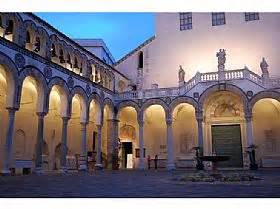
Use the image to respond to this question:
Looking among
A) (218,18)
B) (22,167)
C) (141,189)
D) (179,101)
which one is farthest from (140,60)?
(141,189)

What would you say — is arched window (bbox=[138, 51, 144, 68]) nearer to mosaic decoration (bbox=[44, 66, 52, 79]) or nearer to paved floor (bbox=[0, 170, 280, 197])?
mosaic decoration (bbox=[44, 66, 52, 79])

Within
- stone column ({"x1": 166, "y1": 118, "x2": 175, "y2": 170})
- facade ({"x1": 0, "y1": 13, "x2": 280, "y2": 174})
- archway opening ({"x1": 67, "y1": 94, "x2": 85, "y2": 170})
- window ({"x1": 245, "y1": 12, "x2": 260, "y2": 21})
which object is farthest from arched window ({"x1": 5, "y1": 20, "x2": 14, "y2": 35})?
window ({"x1": 245, "y1": 12, "x2": 260, "y2": 21})

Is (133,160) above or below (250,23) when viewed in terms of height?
below

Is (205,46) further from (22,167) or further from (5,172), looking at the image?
(5,172)

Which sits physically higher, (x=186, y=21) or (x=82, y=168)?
(x=186, y=21)

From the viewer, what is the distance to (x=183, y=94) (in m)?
21.0

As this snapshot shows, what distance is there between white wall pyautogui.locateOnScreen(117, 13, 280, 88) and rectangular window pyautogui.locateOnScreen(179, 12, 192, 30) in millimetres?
334

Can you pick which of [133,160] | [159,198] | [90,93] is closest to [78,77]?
[90,93]

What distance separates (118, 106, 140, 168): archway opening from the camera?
25203 mm

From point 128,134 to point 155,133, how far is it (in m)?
2.29

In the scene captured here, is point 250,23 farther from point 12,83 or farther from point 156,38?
point 12,83

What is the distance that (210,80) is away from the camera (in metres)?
20.1

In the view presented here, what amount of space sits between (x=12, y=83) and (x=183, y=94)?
37.1ft

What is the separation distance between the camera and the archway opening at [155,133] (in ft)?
80.3
